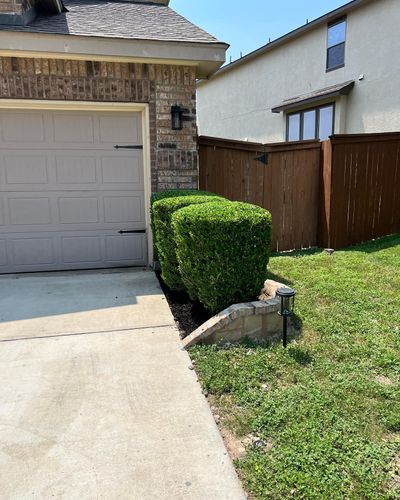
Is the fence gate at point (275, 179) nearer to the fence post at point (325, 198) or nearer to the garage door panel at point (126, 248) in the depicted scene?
the fence post at point (325, 198)

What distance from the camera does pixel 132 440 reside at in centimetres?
238

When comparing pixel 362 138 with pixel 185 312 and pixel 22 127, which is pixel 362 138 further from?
pixel 22 127

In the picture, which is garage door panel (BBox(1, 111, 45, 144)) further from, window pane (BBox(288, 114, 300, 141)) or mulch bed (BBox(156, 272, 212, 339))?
window pane (BBox(288, 114, 300, 141))

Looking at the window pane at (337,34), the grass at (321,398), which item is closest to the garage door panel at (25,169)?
the grass at (321,398)

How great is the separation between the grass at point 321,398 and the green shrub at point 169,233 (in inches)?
55.1

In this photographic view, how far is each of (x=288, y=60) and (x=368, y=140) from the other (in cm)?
888

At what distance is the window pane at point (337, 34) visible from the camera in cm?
1210

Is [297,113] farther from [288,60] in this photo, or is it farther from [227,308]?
[227,308]

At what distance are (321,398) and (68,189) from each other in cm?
466

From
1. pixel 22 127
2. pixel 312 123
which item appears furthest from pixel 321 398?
pixel 312 123

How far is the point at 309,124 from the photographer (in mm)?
13781

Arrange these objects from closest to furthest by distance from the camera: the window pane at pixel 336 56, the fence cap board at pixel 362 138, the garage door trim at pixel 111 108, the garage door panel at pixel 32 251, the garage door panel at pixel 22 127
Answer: the garage door trim at pixel 111 108, the garage door panel at pixel 22 127, the garage door panel at pixel 32 251, the fence cap board at pixel 362 138, the window pane at pixel 336 56

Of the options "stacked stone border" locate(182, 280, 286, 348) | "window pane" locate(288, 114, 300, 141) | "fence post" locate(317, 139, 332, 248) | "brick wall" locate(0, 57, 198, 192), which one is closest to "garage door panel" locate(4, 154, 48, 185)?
"brick wall" locate(0, 57, 198, 192)

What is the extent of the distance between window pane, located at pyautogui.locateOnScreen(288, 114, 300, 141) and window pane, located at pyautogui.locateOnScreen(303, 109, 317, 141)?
14.0 inches
